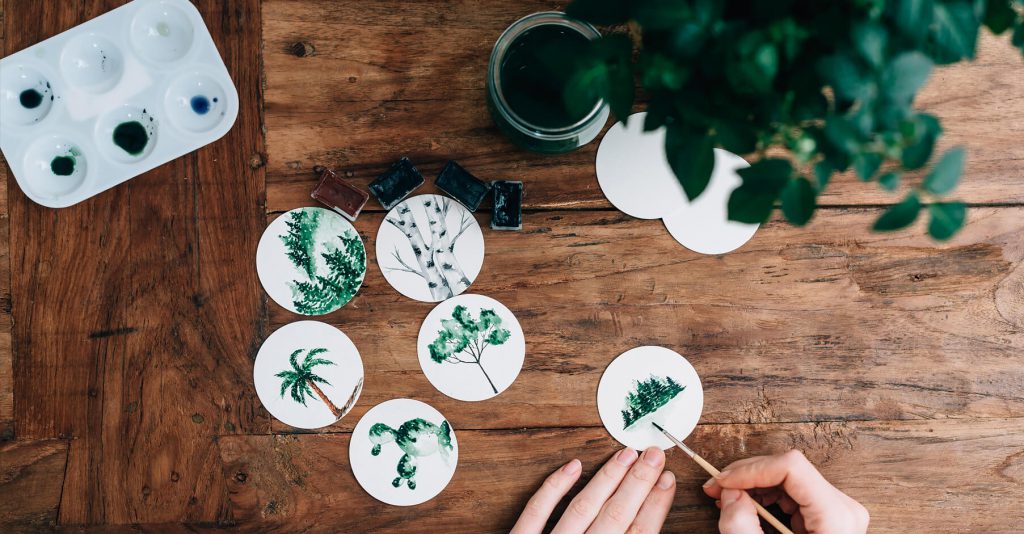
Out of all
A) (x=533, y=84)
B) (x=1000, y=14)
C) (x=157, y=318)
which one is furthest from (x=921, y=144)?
(x=157, y=318)

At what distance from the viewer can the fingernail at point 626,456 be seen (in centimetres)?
107

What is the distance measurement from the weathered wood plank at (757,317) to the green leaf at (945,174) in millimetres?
599

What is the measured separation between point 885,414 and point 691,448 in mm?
331

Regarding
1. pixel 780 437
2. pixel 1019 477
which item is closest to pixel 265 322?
pixel 780 437

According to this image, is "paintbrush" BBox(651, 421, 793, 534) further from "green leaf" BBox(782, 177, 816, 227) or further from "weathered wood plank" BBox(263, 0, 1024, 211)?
"green leaf" BBox(782, 177, 816, 227)

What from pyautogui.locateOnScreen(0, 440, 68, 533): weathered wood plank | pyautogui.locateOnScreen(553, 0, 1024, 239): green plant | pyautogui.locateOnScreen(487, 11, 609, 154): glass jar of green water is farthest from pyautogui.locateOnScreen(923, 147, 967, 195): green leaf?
pyautogui.locateOnScreen(0, 440, 68, 533): weathered wood plank

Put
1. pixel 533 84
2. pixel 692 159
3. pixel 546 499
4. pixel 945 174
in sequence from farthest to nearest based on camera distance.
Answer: pixel 546 499 → pixel 533 84 → pixel 692 159 → pixel 945 174

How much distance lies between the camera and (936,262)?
1.10 metres

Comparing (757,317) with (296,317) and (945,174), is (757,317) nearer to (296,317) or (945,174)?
(945,174)

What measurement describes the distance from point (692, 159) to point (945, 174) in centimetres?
19

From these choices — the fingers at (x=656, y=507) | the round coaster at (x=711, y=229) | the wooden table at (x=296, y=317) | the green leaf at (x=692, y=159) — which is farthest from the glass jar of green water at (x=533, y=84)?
the fingers at (x=656, y=507)

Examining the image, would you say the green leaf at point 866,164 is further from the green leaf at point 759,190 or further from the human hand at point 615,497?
the human hand at point 615,497

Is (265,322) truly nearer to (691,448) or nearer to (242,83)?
(242,83)

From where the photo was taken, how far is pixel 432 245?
41.8 inches
